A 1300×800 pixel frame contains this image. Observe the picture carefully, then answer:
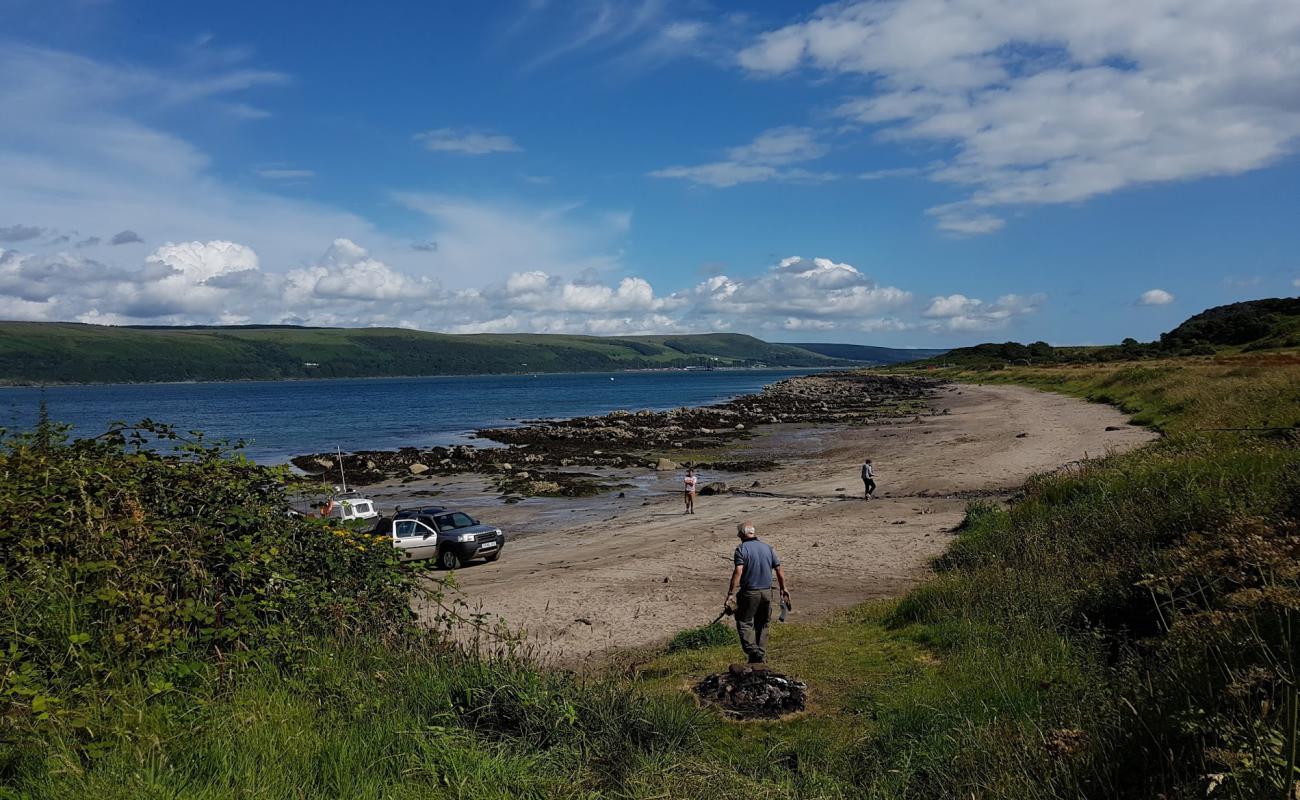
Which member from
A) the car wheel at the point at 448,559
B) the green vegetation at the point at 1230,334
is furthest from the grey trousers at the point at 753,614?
the green vegetation at the point at 1230,334

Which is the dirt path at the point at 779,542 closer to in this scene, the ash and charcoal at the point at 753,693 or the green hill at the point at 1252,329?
the ash and charcoal at the point at 753,693

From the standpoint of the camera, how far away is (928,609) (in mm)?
11367

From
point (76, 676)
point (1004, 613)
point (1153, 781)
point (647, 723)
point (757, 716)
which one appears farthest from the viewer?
point (1004, 613)

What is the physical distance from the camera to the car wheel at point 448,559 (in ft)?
72.7

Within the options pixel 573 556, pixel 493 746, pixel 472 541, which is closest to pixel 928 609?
pixel 493 746

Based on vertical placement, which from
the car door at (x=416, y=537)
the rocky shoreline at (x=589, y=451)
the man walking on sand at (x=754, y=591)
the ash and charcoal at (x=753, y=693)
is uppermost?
the man walking on sand at (x=754, y=591)

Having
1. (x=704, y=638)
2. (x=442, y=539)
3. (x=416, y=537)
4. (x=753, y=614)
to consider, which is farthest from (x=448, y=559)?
(x=753, y=614)

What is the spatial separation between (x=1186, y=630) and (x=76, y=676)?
8577 mm

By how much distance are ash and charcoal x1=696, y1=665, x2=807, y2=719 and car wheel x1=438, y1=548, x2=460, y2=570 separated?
14461mm

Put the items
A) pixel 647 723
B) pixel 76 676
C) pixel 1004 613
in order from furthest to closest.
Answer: pixel 1004 613 → pixel 647 723 → pixel 76 676

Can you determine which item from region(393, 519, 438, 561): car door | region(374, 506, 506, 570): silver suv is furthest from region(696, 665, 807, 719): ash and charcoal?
region(393, 519, 438, 561): car door

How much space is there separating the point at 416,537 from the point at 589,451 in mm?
30808

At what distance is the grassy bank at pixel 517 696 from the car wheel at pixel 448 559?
48.9 feet

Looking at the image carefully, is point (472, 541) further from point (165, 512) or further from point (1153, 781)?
point (1153, 781)
